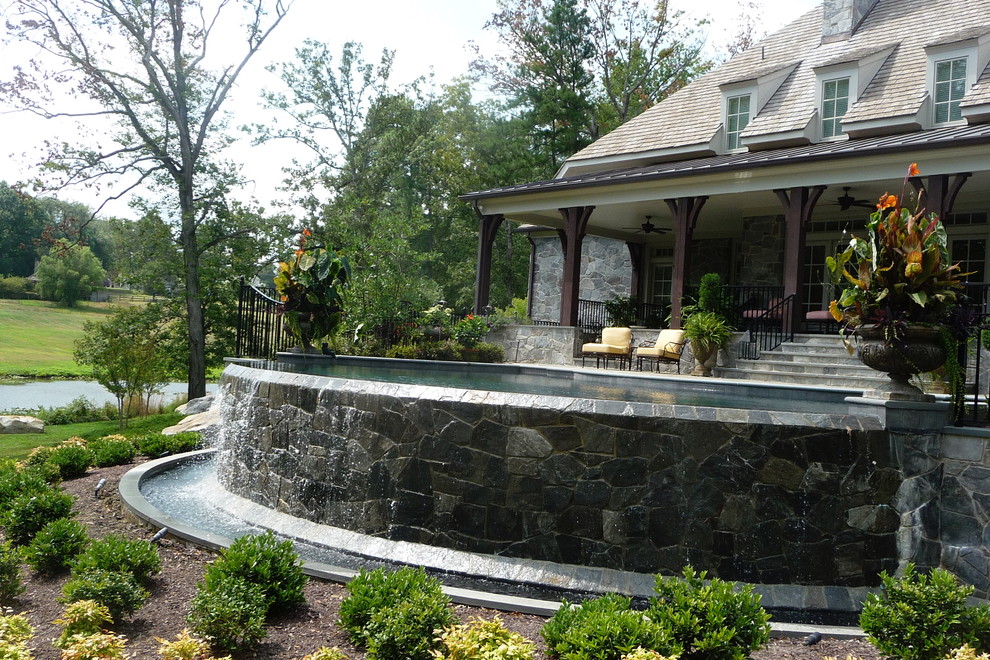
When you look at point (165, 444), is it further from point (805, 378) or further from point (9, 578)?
point (805, 378)

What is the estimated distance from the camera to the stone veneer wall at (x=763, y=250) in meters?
17.2

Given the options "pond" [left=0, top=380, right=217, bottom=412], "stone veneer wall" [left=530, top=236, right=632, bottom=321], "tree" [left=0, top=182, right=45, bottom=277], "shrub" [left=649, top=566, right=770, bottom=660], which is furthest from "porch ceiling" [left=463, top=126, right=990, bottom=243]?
"tree" [left=0, top=182, right=45, bottom=277]

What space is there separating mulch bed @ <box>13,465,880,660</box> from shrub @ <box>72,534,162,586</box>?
16cm

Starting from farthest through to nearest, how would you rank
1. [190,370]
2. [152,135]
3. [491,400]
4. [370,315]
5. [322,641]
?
[152,135]
[190,370]
[370,315]
[491,400]
[322,641]

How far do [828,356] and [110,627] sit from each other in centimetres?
1066

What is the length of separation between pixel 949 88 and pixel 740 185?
457cm

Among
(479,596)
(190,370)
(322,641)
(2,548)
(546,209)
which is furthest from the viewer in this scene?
(190,370)

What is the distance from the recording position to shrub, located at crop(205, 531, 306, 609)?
4.51m

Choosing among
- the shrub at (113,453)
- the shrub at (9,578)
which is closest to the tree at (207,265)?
the shrub at (113,453)

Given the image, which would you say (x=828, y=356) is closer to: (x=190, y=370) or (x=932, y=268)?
(x=932, y=268)

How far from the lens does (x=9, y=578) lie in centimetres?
496

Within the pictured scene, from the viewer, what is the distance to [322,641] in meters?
4.25

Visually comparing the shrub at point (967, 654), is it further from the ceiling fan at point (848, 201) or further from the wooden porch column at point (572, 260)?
the wooden porch column at point (572, 260)

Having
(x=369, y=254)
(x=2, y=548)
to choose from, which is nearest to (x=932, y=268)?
(x=2, y=548)
